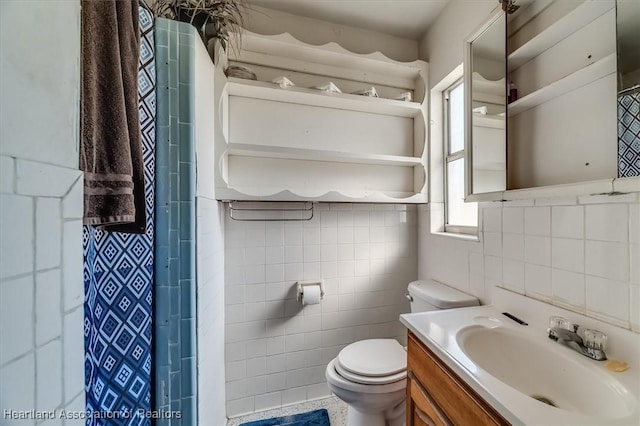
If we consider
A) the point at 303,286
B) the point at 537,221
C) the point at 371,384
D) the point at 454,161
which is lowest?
the point at 371,384

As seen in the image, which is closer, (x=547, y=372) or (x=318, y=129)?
(x=547, y=372)

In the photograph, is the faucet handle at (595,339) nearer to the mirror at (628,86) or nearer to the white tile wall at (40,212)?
the mirror at (628,86)

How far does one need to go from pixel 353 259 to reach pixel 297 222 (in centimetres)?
47

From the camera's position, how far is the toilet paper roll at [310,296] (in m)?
1.55

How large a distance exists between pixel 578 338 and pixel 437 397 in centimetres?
48

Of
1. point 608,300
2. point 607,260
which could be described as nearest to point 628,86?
point 607,260

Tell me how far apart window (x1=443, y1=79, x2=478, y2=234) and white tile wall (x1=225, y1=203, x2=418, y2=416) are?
264 millimetres

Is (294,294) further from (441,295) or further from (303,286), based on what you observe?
(441,295)

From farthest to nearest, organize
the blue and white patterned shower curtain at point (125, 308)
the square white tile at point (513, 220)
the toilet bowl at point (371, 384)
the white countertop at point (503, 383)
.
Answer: the toilet bowl at point (371, 384)
the square white tile at point (513, 220)
the blue and white patterned shower curtain at point (125, 308)
the white countertop at point (503, 383)

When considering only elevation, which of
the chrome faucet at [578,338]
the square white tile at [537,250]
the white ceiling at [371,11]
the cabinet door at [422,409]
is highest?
the white ceiling at [371,11]

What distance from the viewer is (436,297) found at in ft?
4.34

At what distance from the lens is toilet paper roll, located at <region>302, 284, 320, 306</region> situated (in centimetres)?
155

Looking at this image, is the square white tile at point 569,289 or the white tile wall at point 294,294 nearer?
the square white tile at point 569,289

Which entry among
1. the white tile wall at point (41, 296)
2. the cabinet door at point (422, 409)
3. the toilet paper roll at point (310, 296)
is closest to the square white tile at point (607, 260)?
the cabinet door at point (422, 409)
